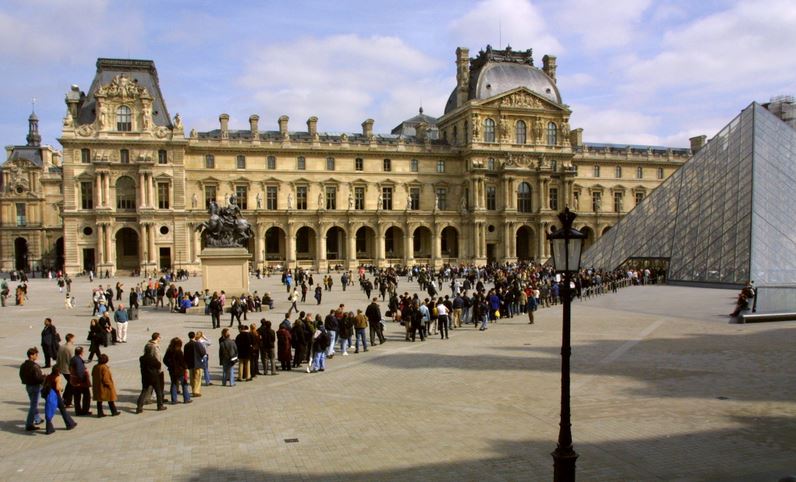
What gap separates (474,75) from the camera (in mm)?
66750

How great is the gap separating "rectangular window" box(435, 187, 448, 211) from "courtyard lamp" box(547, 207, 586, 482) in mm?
56736

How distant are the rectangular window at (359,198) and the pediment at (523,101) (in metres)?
14.0

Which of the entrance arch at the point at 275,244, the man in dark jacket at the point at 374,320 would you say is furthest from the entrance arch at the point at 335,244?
the man in dark jacket at the point at 374,320

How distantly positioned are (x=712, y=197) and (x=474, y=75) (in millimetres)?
34393

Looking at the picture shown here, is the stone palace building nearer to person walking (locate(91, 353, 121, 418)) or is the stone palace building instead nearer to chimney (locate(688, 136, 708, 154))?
chimney (locate(688, 136, 708, 154))

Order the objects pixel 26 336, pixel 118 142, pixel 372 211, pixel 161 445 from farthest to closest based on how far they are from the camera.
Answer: pixel 372 211 < pixel 118 142 < pixel 26 336 < pixel 161 445

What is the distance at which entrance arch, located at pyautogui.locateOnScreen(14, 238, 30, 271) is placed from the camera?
7388cm

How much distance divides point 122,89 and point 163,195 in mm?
9053

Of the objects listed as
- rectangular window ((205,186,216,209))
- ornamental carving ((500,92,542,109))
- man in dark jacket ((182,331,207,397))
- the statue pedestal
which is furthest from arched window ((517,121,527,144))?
man in dark jacket ((182,331,207,397))

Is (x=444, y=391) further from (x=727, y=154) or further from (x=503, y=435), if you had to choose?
(x=727, y=154)

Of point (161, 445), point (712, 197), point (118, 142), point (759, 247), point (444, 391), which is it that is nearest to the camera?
point (161, 445)

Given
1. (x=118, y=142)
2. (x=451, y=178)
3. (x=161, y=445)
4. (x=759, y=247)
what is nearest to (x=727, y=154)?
(x=759, y=247)

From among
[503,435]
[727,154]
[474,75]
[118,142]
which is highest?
[474,75]

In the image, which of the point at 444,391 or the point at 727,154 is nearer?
the point at 444,391
